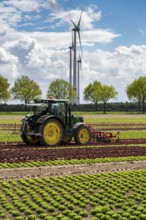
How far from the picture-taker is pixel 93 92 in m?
120

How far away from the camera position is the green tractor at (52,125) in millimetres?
24359

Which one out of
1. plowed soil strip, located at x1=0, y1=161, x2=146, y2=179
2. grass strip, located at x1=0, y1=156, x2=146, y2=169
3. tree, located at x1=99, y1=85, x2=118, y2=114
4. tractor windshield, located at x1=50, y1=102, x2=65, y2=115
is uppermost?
tree, located at x1=99, y1=85, x2=118, y2=114

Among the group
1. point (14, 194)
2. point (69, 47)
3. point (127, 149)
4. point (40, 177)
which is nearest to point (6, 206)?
point (14, 194)

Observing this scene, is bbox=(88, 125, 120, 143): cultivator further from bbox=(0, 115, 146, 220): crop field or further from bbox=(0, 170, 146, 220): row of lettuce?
bbox=(0, 170, 146, 220): row of lettuce

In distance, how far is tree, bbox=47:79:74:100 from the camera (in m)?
102

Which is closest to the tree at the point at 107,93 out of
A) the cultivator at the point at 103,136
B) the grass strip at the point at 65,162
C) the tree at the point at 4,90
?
the tree at the point at 4,90

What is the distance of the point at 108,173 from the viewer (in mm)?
16250

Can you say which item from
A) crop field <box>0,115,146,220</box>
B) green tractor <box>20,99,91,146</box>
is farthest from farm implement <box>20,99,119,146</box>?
crop field <box>0,115,146,220</box>

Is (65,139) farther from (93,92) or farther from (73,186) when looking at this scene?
(93,92)

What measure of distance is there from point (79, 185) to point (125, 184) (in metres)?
1.58

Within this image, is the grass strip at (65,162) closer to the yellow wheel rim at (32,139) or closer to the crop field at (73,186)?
the crop field at (73,186)

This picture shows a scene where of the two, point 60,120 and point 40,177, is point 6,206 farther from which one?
point 60,120

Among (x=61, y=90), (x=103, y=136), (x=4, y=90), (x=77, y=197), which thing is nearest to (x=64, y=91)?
(x=61, y=90)

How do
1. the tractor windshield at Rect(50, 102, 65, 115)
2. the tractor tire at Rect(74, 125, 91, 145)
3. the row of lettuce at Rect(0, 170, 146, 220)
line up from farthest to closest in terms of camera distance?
the tractor tire at Rect(74, 125, 91, 145) → the tractor windshield at Rect(50, 102, 65, 115) → the row of lettuce at Rect(0, 170, 146, 220)
